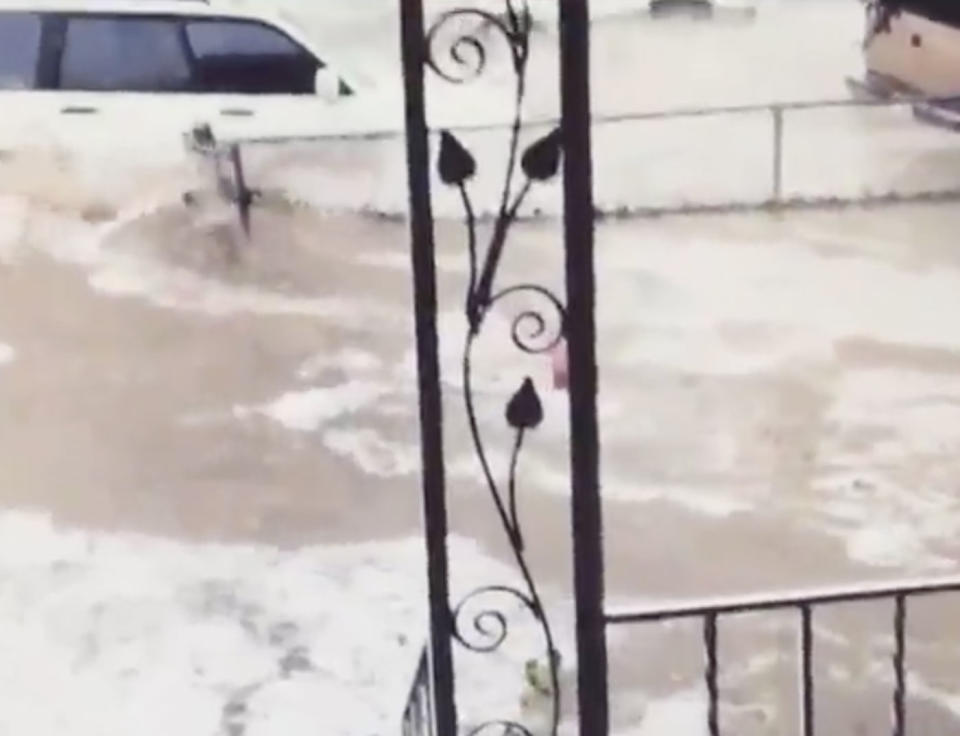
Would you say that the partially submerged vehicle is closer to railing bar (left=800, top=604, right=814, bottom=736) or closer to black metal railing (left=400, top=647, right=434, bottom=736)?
railing bar (left=800, top=604, right=814, bottom=736)

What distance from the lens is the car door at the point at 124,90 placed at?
1702mm

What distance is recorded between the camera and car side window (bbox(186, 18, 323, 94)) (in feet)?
5.62

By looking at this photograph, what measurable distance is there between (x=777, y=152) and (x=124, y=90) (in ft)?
2.21

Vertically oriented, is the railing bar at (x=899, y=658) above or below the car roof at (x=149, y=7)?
below

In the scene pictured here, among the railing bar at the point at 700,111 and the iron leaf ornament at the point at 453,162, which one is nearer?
the iron leaf ornament at the point at 453,162

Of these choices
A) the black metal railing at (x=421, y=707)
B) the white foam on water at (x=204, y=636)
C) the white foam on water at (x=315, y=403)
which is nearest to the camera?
the black metal railing at (x=421, y=707)

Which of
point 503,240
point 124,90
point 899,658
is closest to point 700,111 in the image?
point 124,90

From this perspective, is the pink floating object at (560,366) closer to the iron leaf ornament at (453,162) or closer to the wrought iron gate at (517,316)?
the wrought iron gate at (517,316)

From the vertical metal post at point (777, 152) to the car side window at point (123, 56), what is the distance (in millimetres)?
594

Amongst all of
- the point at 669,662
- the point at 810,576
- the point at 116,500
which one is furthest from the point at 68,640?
the point at 810,576

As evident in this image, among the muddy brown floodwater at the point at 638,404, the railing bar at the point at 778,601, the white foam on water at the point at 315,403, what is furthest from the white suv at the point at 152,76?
the railing bar at the point at 778,601

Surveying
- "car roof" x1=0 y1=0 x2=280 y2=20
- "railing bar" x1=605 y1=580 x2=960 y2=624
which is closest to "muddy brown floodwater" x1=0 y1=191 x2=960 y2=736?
"car roof" x1=0 y1=0 x2=280 y2=20

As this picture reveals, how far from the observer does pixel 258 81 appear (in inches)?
70.1

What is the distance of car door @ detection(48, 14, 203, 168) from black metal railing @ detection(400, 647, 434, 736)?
69cm
